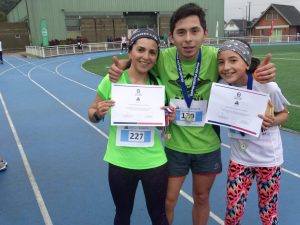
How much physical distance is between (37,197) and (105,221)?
118 centimetres

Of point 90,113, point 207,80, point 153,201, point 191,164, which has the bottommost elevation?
point 153,201

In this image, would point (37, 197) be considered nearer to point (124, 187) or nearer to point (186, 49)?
Result: point (124, 187)

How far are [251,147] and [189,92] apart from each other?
70 centimetres

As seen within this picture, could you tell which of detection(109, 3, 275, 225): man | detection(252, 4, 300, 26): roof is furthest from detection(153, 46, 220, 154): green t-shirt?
detection(252, 4, 300, 26): roof

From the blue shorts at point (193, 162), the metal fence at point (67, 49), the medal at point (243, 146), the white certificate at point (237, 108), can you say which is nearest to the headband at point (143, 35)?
the white certificate at point (237, 108)

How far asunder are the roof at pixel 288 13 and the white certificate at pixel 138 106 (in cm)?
5963

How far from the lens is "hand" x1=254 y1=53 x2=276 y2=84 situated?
2510 millimetres

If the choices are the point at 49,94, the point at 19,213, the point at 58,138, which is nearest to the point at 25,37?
the point at 49,94

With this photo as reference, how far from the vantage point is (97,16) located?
4462 centimetres

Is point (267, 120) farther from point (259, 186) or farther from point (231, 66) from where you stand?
point (259, 186)

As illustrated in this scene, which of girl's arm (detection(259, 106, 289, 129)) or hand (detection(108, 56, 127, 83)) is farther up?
hand (detection(108, 56, 127, 83))

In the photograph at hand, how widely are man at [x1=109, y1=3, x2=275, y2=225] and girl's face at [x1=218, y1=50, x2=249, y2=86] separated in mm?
130

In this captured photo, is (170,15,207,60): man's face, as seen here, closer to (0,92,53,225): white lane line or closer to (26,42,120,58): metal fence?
(0,92,53,225): white lane line

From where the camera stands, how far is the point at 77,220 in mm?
3967
